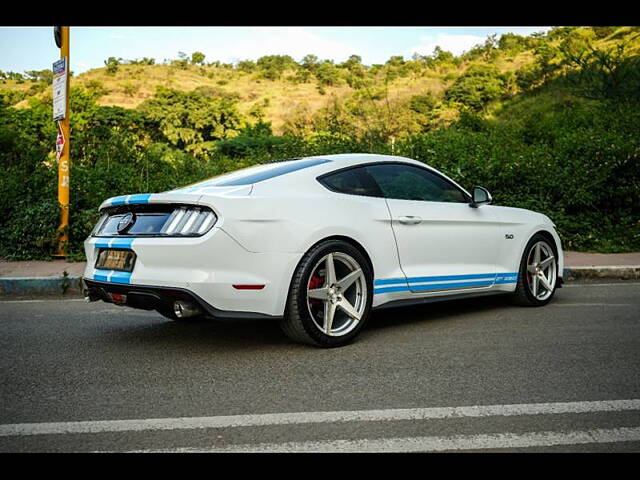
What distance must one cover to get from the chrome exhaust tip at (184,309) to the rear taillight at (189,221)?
0.45 metres

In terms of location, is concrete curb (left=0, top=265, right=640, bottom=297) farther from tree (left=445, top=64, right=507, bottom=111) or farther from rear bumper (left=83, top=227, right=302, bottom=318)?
tree (left=445, top=64, right=507, bottom=111)

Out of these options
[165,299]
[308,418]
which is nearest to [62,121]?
[165,299]

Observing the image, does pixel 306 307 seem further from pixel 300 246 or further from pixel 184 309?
pixel 184 309

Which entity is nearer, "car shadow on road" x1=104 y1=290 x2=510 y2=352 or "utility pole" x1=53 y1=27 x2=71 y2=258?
"car shadow on road" x1=104 y1=290 x2=510 y2=352

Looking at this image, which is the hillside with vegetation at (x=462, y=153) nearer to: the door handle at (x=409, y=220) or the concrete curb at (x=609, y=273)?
the concrete curb at (x=609, y=273)

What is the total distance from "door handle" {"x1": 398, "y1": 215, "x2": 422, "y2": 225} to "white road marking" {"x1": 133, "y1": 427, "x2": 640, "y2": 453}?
2405mm

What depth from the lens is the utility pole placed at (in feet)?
28.9

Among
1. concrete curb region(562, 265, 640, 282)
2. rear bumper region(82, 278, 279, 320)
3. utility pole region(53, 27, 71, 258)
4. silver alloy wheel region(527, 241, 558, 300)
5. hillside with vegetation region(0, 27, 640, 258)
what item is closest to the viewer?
rear bumper region(82, 278, 279, 320)

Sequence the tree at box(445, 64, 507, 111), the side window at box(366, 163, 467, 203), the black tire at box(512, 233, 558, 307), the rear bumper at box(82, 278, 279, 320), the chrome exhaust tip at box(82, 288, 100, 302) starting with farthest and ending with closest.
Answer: the tree at box(445, 64, 507, 111) < the black tire at box(512, 233, 558, 307) < the side window at box(366, 163, 467, 203) < the chrome exhaust tip at box(82, 288, 100, 302) < the rear bumper at box(82, 278, 279, 320)

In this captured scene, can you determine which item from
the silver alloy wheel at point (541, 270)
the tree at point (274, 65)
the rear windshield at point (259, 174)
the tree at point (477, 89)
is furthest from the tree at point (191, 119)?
the rear windshield at point (259, 174)

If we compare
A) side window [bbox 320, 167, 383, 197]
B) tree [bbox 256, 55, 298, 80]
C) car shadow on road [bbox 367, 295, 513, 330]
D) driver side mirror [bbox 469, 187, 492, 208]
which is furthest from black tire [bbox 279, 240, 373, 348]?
tree [bbox 256, 55, 298, 80]

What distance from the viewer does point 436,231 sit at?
5.26 meters

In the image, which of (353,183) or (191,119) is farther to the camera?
(191,119)

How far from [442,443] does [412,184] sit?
116 inches
